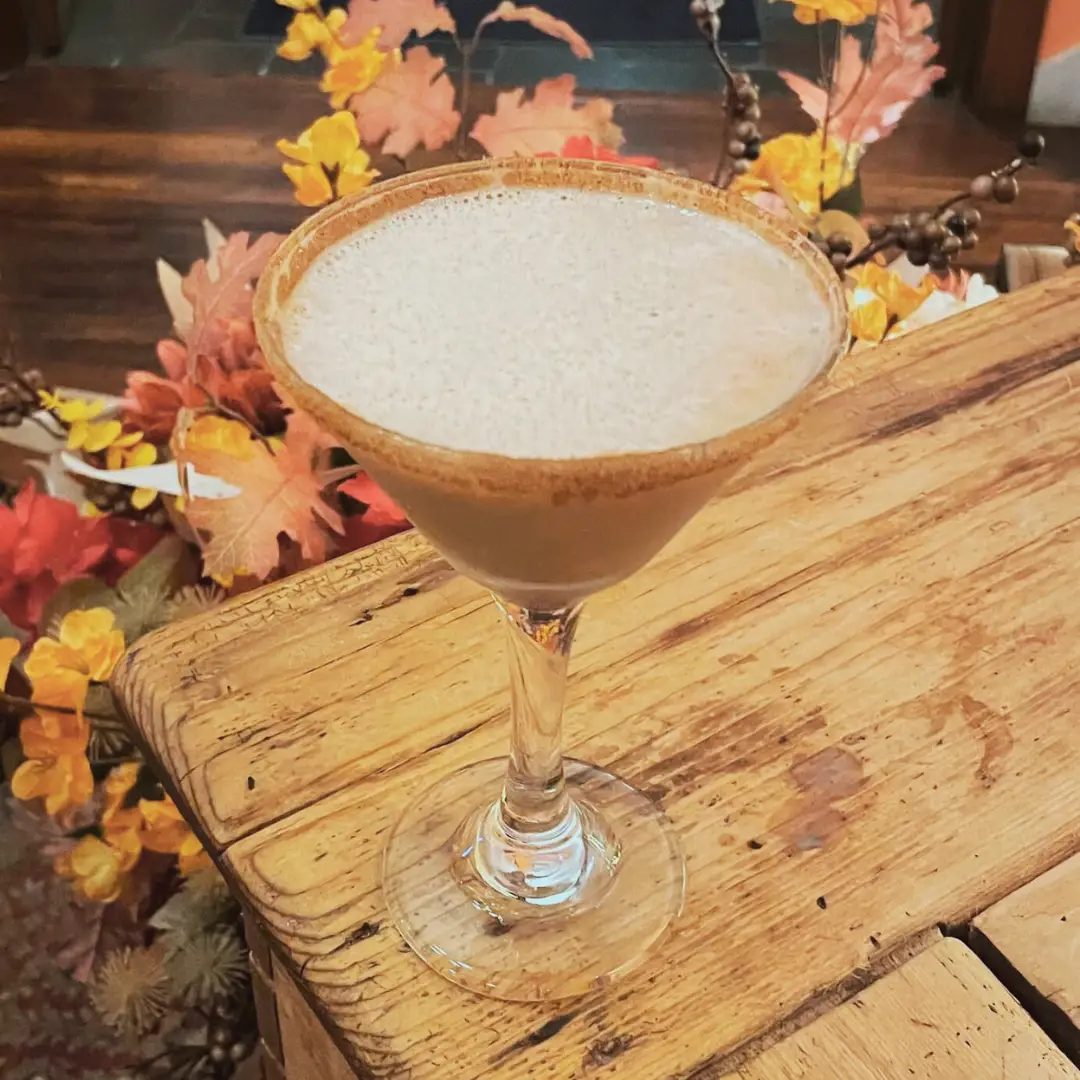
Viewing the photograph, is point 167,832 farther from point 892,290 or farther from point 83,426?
point 892,290

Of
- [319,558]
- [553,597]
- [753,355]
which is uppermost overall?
[753,355]

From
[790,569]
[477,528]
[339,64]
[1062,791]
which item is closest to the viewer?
[477,528]

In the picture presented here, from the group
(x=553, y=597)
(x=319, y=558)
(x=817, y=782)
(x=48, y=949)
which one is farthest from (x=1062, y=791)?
(x=48, y=949)

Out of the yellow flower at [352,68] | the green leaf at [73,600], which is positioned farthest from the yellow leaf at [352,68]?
the green leaf at [73,600]

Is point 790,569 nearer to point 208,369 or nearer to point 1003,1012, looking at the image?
point 1003,1012

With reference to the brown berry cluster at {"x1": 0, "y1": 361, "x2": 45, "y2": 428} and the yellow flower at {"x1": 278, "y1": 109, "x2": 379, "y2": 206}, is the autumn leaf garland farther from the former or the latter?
the brown berry cluster at {"x1": 0, "y1": 361, "x2": 45, "y2": 428}

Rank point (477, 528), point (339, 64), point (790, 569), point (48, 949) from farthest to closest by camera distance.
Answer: point (48, 949) → point (339, 64) → point (790, 569) → point (477, 528)

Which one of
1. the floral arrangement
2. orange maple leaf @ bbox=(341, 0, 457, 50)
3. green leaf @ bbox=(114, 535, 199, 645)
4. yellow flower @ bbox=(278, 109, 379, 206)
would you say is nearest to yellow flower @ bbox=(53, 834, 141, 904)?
the floral arrangement
